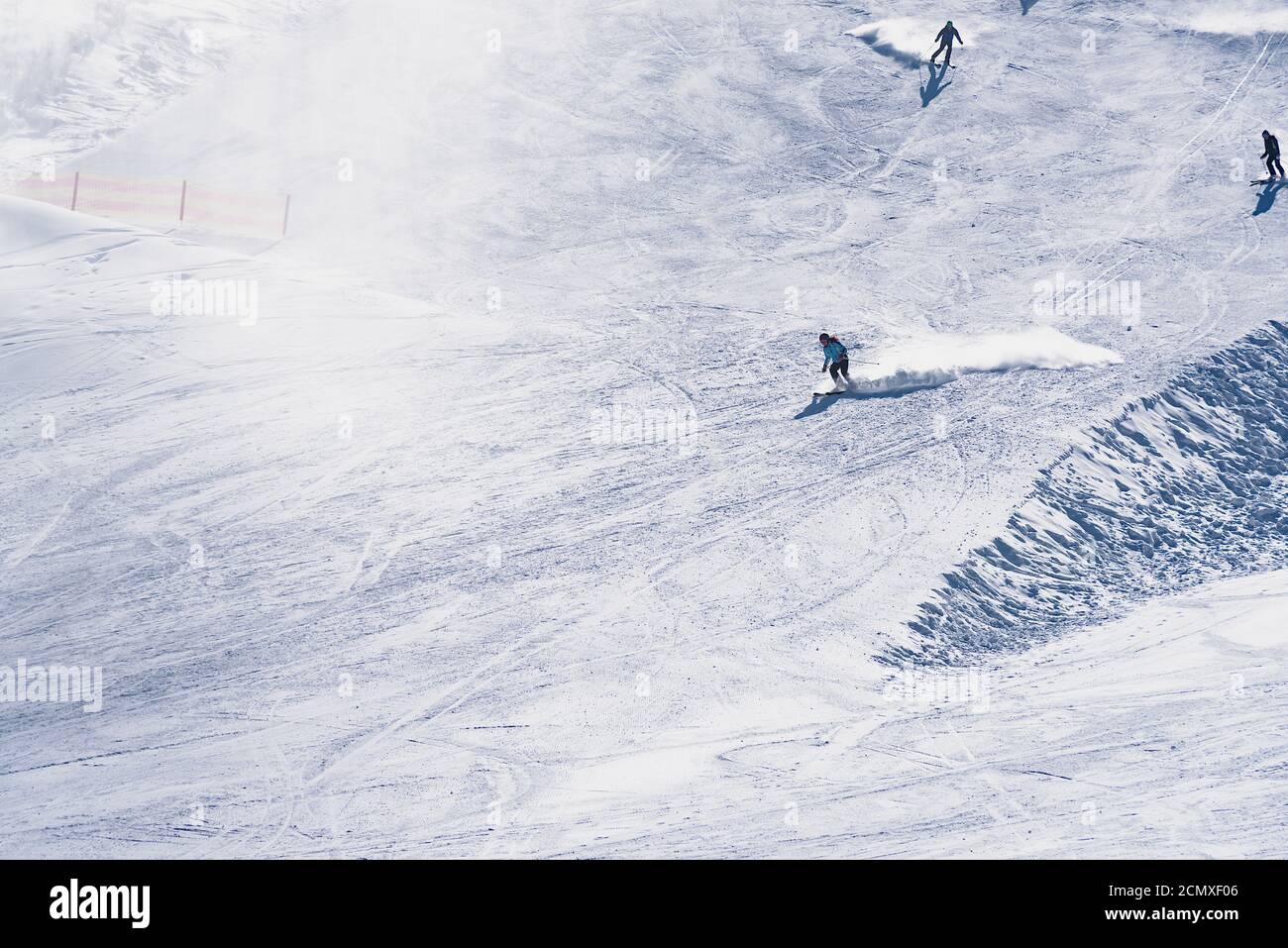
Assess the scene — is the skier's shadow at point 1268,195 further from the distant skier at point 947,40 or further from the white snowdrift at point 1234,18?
the distant skier at point 947,40

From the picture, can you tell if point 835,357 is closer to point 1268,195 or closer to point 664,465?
point 664,465

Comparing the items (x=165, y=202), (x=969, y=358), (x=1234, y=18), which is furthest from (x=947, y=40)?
(x=165, y=202)

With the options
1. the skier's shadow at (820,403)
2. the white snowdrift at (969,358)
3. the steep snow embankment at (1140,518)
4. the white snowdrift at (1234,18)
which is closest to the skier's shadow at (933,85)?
the white snowdrift at (1234,18)

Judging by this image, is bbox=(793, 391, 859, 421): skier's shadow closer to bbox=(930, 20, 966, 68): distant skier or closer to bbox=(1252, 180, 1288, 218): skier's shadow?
bbox=(1252, 180, 1288, 218): skier's shadow

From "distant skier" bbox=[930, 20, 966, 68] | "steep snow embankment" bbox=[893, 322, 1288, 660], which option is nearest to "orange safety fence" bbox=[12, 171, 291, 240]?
"distant skier" bbox=[930, 20, 966, 68]
